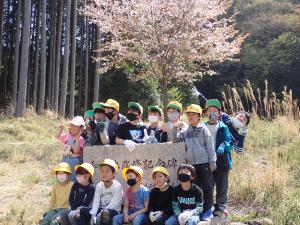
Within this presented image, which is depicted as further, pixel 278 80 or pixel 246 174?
pixel 278 80

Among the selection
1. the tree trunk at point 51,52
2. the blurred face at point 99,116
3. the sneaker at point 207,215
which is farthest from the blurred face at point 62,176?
the tree trunk at point 51,52

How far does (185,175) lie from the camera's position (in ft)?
14.8

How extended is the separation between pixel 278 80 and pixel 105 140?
75.0 feet

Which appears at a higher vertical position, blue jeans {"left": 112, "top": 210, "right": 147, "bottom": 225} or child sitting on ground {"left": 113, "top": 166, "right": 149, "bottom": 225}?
child sitting on ground {"left": 113, "top": 166, "right": 149, "bottom": 225}

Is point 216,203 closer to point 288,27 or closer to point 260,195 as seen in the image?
point 260,195

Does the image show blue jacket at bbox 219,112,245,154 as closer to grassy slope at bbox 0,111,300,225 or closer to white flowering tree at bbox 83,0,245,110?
grassy slope at bbox 0,111,300,225

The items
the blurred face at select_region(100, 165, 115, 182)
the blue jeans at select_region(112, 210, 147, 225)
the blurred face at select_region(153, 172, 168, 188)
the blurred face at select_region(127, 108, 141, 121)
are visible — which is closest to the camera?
the blue jeans at select_region(112, 210, 147, 225)

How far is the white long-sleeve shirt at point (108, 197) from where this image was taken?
4844mm

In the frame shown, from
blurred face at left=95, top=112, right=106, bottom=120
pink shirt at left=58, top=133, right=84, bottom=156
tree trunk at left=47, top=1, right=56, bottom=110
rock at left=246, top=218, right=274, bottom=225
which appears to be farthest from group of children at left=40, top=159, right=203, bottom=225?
tree trunk at left=47, top=1, right=56, bottom=110

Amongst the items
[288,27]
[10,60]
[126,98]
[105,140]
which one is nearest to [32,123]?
[126,98]

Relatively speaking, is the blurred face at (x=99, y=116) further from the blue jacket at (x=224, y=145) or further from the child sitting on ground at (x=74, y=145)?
the blue jacket at (x=224, y=145)

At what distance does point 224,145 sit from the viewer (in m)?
5.05

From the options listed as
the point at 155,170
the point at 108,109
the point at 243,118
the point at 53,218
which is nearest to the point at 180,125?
the point at 155,170

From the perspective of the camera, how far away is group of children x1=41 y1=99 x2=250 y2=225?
15.1 feet
